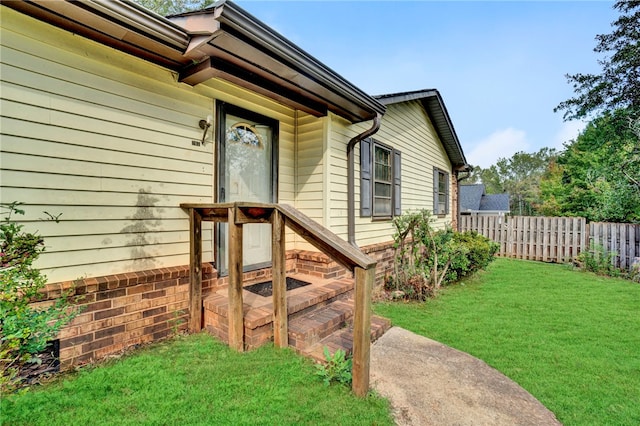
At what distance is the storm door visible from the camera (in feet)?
11.3

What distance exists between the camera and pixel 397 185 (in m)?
6.29

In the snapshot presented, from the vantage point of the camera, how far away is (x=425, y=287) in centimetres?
490

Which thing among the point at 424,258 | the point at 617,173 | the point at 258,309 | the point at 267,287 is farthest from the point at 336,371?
the point at 617,173

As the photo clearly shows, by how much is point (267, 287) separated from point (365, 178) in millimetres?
2675

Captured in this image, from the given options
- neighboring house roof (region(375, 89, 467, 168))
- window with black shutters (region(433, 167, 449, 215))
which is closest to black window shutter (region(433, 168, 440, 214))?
window with black shutters (region(433, 167, 449, 215))

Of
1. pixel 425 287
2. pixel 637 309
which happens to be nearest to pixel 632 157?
pixel 637 309

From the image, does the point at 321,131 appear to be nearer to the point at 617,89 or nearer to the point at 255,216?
the point at 255,216

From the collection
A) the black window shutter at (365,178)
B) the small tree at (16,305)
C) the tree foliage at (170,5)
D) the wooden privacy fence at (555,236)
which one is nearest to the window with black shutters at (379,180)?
the black window shutter at (365,178)

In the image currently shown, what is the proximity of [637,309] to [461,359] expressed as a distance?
4052 mm

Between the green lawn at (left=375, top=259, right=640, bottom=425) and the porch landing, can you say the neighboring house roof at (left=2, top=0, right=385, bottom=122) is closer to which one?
the porch landing

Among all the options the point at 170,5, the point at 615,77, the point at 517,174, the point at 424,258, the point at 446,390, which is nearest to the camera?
the point at 446,390

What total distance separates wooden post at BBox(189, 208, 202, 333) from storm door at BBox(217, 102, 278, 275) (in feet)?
1.42

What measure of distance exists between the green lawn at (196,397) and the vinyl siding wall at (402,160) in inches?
96.9

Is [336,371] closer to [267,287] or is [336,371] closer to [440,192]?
[267,287]
